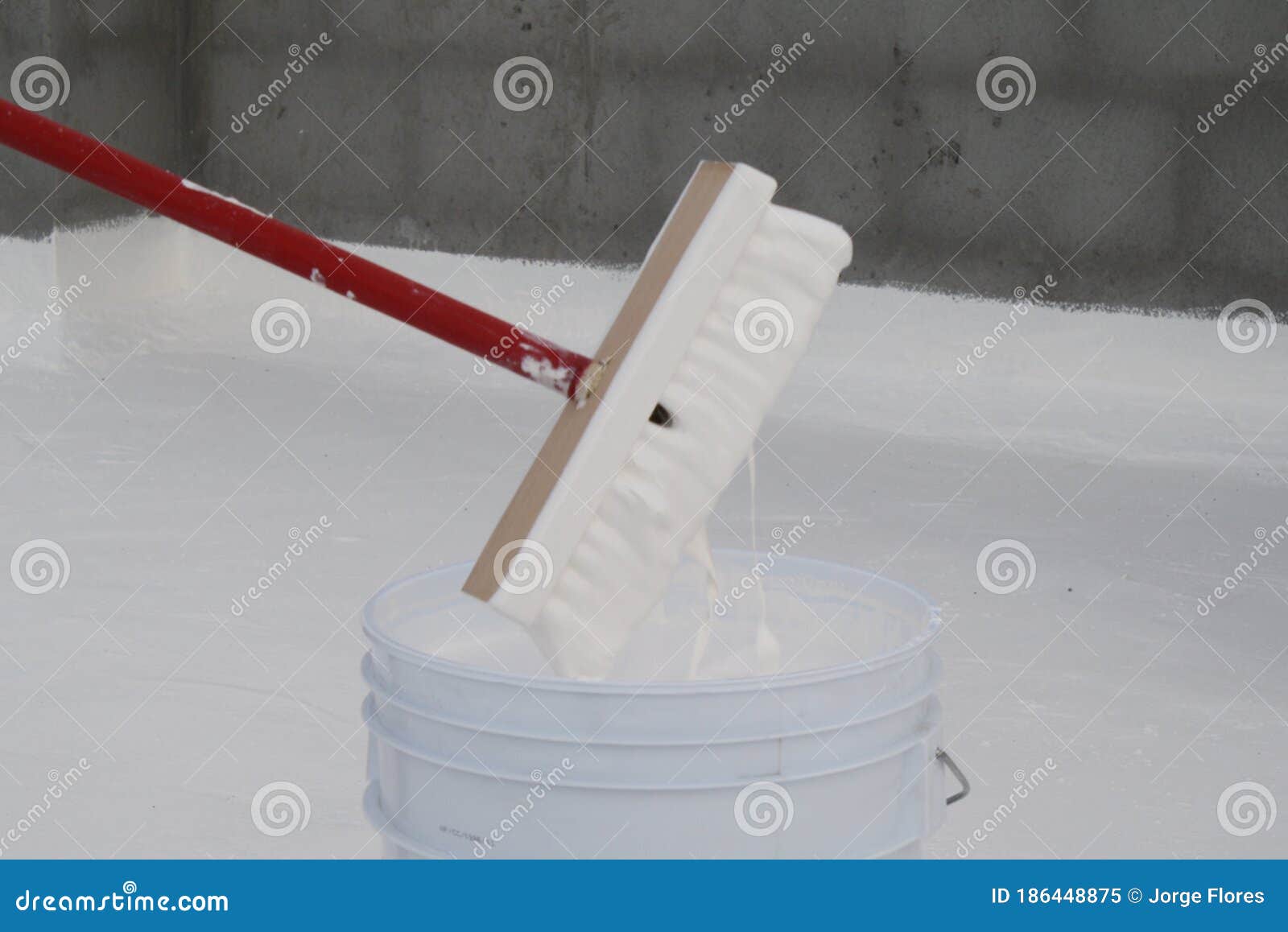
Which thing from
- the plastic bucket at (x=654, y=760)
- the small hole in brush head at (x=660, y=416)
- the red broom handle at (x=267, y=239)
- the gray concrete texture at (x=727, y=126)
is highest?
the gray concrete texture at (x=727, y=126)

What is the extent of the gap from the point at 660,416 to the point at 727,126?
3.67 meters

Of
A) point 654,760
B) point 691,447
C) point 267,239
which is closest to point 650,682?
point 654,760

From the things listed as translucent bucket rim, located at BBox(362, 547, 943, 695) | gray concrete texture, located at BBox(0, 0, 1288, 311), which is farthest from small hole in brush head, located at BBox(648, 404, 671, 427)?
gray concrete texture, located at BBox(0, 0, 1288, 311)

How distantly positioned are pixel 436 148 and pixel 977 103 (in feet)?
5.81

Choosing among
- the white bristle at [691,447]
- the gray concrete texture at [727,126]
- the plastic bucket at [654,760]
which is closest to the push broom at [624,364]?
the white bristle at [691,447]

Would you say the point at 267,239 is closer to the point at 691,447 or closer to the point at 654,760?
the point at 691,447

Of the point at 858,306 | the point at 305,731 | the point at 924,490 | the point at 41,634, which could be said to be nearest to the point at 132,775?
the point at 305,731

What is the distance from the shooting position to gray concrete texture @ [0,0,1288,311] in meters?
4.57

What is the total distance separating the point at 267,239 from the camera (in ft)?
4.61

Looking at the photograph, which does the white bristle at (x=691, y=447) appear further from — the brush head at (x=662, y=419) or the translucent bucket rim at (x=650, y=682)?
the translucent bucket rim at (x=650, y=682)

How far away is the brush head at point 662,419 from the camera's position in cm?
141

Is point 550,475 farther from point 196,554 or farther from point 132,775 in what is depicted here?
point 196,554

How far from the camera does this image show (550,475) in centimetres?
142

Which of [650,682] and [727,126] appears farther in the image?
[727,126]
